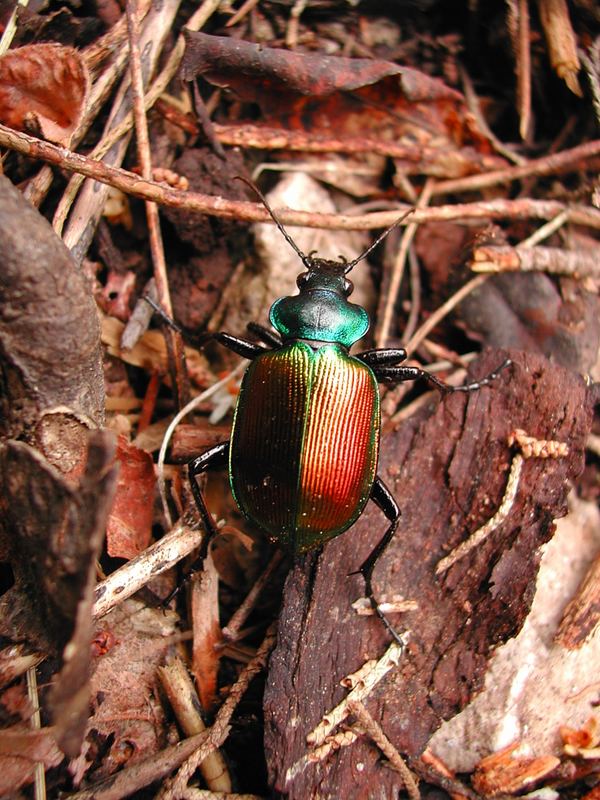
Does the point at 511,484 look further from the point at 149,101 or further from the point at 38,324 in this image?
the point at 149,101

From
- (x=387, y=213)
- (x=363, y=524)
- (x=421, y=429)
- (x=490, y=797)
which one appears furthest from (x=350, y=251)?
(x=490, y=797)

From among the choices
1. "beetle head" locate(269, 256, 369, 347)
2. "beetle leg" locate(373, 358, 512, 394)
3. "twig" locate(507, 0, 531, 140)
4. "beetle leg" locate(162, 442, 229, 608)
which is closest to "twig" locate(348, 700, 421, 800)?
"beetle leg" locate(162, 442, 229, 608)

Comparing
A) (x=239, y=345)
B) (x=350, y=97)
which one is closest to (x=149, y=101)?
(x=350, y=97)

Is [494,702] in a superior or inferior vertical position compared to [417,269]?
inferior

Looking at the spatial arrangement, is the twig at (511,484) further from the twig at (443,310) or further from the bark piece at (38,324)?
the bark piece at (38,324)

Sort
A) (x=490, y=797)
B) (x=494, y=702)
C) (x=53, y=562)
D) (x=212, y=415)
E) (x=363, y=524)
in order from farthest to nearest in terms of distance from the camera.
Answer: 1. (x=212, y=415)
2. (x=363, y=524)
3. (x=494, y=702)
4. (x=490, y=797)
5. (x=53, y=562)

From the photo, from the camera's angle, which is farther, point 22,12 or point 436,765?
point 22,12

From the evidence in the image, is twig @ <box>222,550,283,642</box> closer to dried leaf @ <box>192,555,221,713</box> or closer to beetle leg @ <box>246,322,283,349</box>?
dried leaf @ <box>192,555,221,713</box>

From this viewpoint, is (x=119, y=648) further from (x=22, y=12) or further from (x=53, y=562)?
(x=22, y=12)
